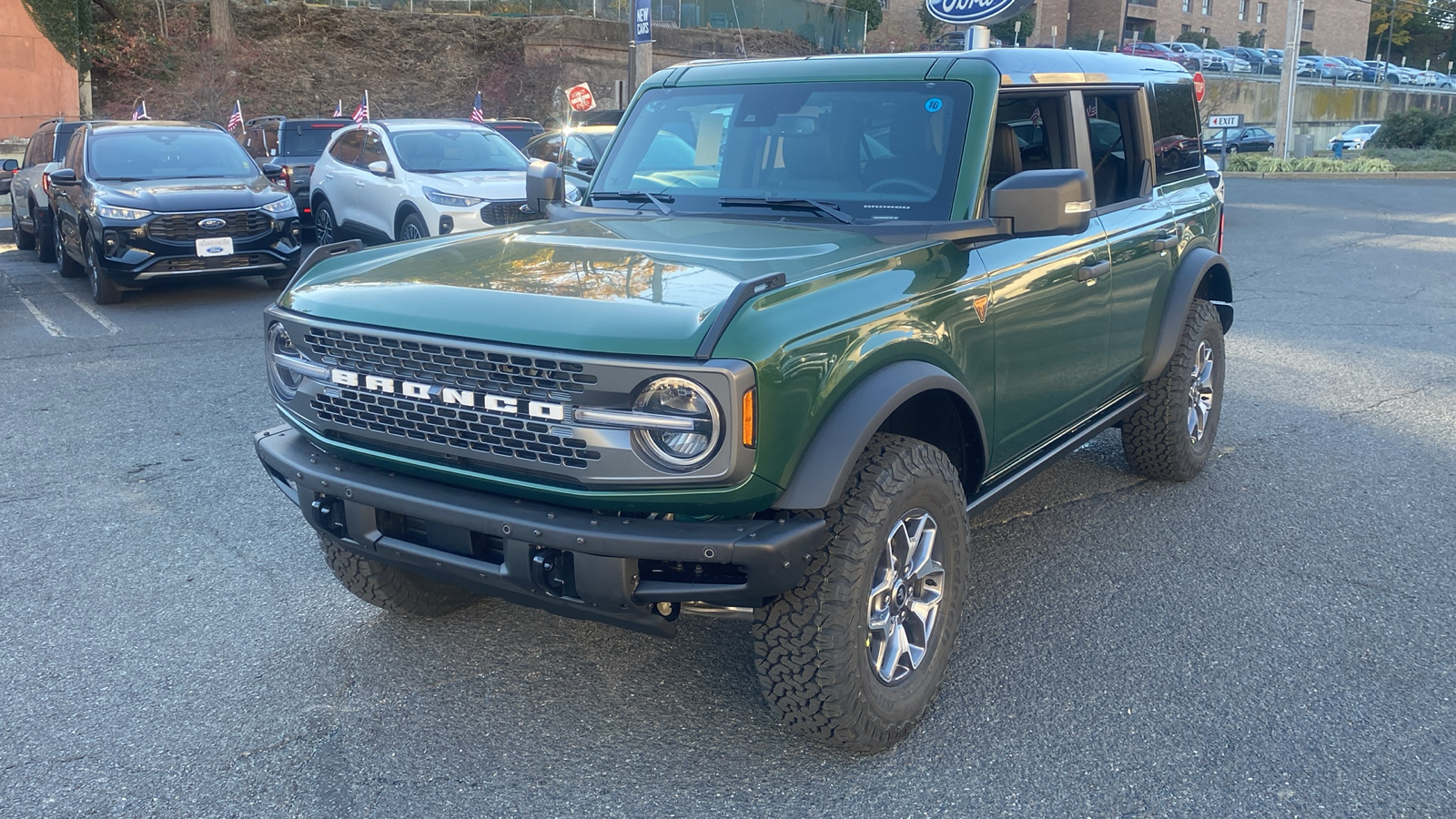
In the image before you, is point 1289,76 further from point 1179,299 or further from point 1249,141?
point 1179,299

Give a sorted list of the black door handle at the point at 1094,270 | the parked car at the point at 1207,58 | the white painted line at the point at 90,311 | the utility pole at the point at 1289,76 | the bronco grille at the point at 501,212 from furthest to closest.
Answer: the parked car at the point at 1207,58
the utility pole at the point at 1289,76
the bronco grille at the point at 501,212
the white painted line at the point at 90,311
the black door handle at the point at 1094,270

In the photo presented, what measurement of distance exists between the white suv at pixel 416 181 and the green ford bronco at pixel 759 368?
7.00 metres

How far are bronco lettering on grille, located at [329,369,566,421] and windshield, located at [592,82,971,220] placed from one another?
144 centimetres

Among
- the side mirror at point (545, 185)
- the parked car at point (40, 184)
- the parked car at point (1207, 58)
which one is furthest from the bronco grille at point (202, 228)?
the parked car at point (1207, 58)

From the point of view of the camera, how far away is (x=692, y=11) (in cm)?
3809

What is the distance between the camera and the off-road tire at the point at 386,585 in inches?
155

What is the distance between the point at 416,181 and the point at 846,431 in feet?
31.9

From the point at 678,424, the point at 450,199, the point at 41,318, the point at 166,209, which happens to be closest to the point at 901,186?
the point at 678,424

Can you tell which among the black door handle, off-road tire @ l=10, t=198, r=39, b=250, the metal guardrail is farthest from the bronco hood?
the metal guardrail

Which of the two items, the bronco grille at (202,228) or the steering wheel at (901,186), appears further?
the bronco grille at (202,228)

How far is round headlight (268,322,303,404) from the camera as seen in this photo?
3.57 meters

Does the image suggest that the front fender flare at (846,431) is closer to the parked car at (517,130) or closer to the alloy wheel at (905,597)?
the alloy wheel at (905,597)

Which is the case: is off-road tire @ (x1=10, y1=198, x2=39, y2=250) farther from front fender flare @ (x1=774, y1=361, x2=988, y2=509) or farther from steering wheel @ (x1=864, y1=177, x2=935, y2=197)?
front fender flare @ (x1=774, y1=361, x2=988, y2=509)

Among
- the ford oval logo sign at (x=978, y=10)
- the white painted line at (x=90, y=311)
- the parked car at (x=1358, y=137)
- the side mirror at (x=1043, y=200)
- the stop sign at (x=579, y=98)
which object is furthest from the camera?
the parked car at (x=1358, y=137)
